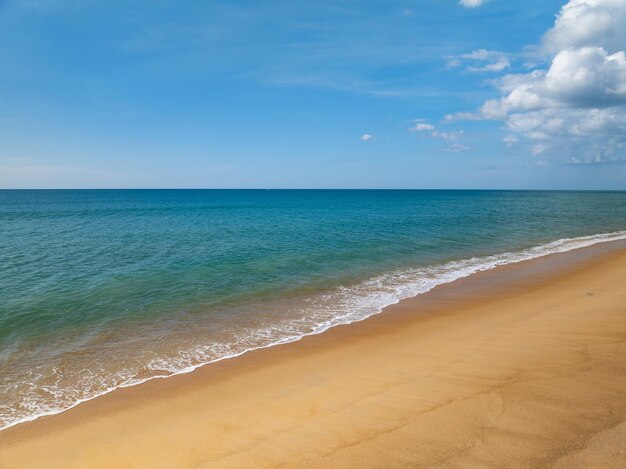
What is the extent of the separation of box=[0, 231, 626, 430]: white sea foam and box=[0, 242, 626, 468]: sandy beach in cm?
43

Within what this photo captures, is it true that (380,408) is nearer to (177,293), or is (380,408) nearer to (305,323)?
(305,323)

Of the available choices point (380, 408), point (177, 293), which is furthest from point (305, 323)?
point (177, 293)

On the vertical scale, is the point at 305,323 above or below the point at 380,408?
below

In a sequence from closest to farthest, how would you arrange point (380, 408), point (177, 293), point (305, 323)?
point (380, 408) → point (305, 323) → point (177, 293)

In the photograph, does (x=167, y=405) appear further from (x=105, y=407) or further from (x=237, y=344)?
(x=237, y=344)

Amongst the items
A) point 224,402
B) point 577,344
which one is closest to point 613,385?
point 577,344

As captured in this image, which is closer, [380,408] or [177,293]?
[380,408]

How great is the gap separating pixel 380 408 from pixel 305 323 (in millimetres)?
5847

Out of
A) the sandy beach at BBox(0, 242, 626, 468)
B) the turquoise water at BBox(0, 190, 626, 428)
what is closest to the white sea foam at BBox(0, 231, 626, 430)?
the turquoise water at BBox(0, 190, 626, 428)

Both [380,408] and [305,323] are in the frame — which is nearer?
[380,408]

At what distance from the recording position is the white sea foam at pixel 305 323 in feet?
25.5

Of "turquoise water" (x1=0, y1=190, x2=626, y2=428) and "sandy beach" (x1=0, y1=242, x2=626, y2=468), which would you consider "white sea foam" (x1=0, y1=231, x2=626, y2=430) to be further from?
"sandy beach" (x1=0, y1=242, x2=626, y2=468)

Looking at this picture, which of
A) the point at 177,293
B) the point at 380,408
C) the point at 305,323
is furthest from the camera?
the point at 177,293

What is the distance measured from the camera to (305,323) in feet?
40.4
